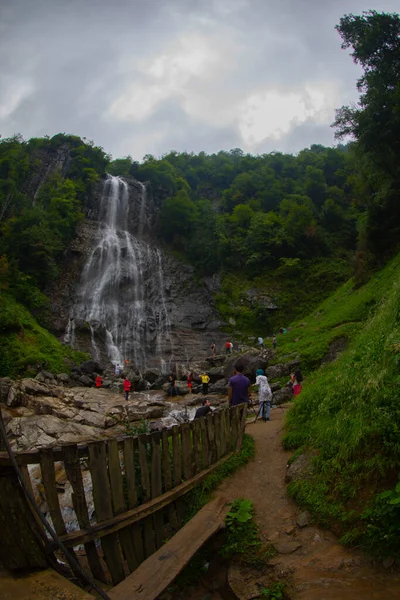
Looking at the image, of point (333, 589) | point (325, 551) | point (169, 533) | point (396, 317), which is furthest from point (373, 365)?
point (169, 533)

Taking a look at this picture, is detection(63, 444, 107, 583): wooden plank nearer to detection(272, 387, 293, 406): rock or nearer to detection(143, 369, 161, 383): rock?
detection(272, 387, 293, 406): rock

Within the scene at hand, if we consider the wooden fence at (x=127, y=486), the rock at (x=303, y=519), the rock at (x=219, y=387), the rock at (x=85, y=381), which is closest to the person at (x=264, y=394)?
the wooden fence at (x=127, y=486)

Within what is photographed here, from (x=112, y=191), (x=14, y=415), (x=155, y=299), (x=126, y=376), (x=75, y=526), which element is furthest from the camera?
(x=112, y=191)

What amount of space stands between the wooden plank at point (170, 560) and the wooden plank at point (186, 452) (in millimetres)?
610

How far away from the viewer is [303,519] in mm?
4520

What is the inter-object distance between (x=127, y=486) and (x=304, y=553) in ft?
7.16

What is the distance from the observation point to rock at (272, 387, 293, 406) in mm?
13297

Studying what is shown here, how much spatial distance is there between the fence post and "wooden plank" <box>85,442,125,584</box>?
3.04ft

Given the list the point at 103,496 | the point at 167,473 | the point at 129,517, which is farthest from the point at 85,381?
the point at 103,496

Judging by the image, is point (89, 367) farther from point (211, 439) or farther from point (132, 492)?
point (132, 492)

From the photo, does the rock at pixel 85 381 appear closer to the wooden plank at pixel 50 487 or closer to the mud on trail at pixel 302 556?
the mud on trail at pixel 302 556

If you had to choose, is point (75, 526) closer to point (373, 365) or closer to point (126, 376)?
point (373, 365)

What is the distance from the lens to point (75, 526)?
25.3 ft

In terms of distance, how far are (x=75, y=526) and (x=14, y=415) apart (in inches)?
323
